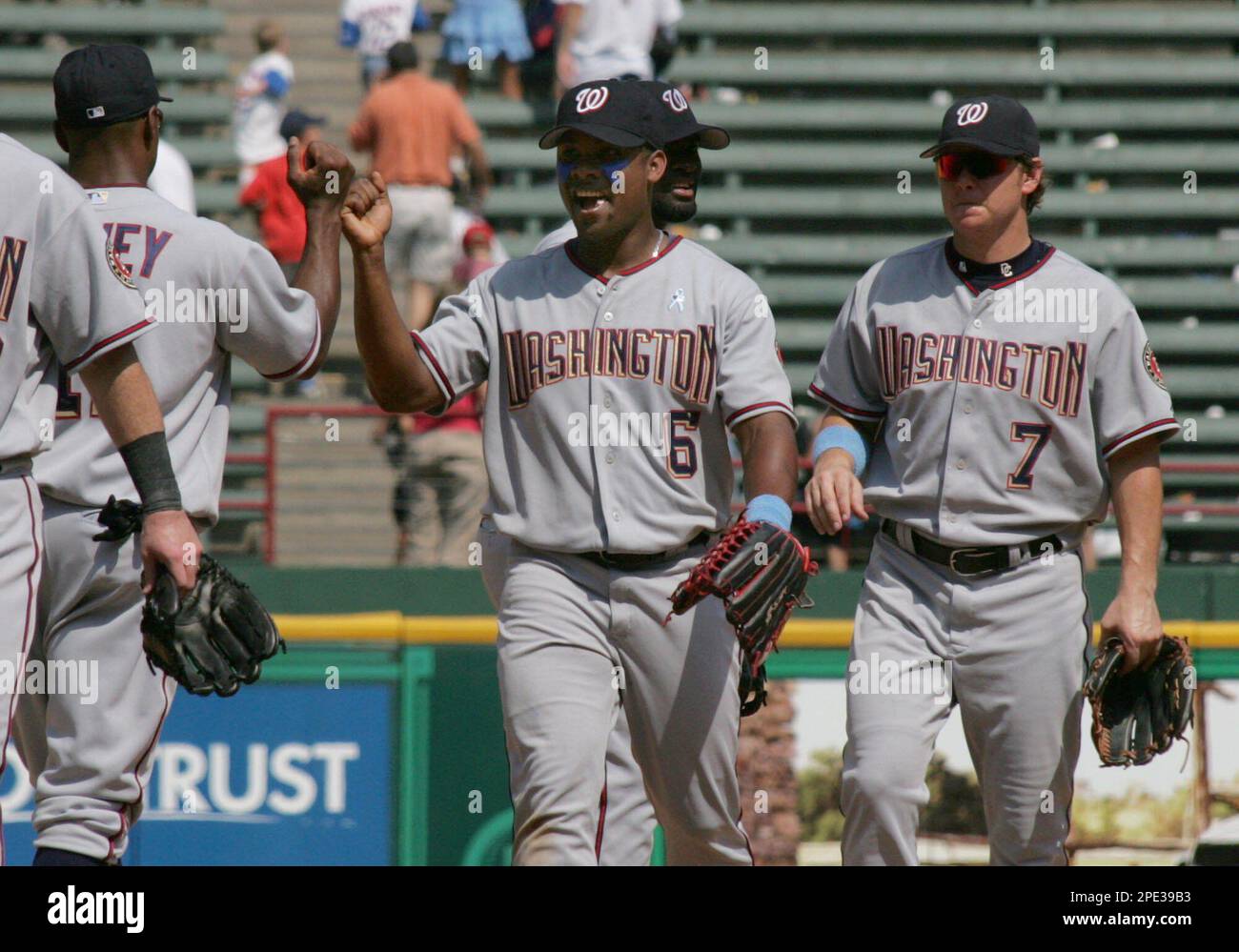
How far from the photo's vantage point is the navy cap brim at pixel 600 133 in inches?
162

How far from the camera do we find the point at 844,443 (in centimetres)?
437

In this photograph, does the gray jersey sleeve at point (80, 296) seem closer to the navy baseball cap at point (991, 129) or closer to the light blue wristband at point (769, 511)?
the light blue wristband at point (769, 511)

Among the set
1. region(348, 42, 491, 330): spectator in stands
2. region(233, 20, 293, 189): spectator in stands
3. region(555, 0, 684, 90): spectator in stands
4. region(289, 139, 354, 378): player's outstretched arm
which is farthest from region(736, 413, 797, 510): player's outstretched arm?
region(233, 20, 293, 189): spectator in stands

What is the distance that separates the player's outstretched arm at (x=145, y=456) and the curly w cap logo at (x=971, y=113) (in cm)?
205

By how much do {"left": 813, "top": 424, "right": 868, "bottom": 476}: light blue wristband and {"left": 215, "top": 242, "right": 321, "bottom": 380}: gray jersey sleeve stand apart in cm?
126

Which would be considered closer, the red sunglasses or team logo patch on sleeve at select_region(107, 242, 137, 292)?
team logo patch on sleeve at select_region(107, 242, 137, 292)

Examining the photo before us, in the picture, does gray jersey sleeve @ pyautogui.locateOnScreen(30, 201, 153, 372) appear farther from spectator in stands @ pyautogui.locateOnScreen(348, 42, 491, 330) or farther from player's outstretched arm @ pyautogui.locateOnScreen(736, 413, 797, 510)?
spectator in stands @ pyautogui.locateOnScreen(348, 42, 491, 330)

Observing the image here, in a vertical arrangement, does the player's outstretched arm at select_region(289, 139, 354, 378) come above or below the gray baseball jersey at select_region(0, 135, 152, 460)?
above

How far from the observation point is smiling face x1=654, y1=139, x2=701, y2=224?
4.55m

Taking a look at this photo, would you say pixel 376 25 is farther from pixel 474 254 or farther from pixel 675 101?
pixel 675 101

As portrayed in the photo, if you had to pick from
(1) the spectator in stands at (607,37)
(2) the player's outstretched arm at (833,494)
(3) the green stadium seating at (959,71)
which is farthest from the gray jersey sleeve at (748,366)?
(3) the green stadium seating at (959,71)

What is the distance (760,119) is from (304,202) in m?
7.01

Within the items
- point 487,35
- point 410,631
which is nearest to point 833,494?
point 410,631

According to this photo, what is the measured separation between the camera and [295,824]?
6016 millimetres
